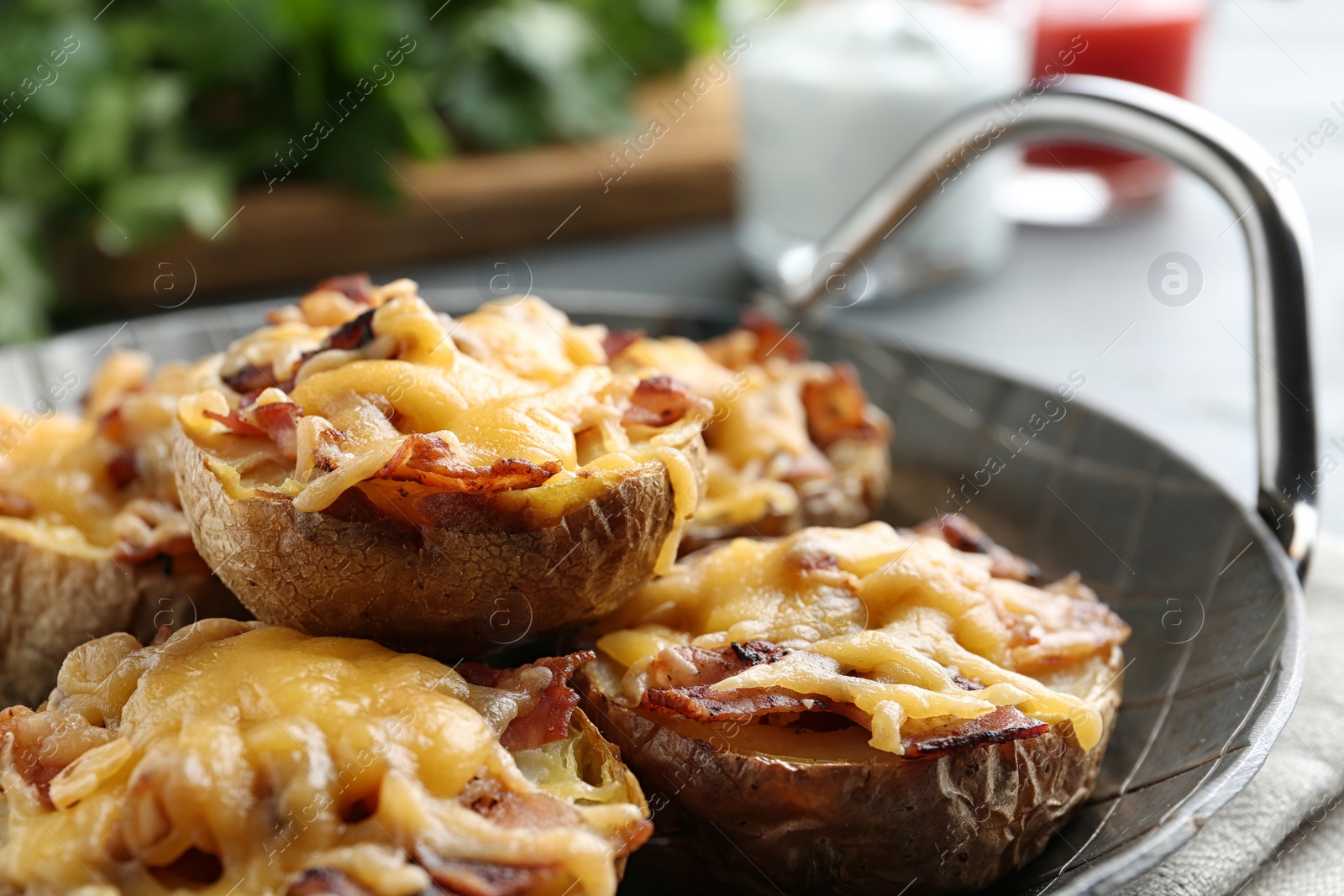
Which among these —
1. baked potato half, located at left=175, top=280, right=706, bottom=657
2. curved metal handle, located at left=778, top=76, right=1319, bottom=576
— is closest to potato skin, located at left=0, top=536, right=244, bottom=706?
baked potato half, located at left=175, top=280, right=706, bottom=657

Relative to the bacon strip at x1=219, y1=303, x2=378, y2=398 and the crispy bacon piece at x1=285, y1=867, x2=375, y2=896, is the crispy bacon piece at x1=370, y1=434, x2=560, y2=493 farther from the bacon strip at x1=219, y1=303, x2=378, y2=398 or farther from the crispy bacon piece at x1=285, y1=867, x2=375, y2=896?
the crispy bacon piece at x1=285, y1=867, x2=375, y2=896

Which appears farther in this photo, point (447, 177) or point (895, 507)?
point (447, 177)

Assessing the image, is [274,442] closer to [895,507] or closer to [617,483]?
[617,483]

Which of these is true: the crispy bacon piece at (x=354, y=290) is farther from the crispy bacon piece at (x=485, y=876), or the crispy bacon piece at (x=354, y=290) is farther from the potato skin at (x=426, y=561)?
the crispy bacon piece at (x=485, y=876)

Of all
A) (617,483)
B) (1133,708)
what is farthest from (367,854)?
(1133,708)

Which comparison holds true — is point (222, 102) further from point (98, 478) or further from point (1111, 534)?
point (1111, 534)
